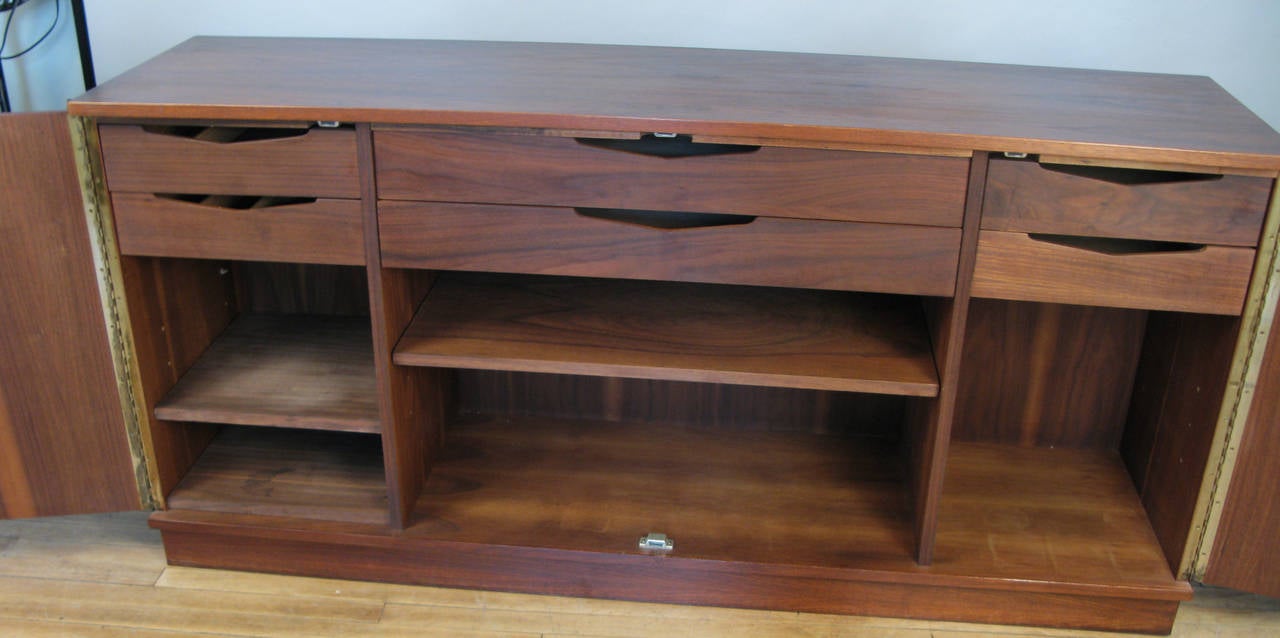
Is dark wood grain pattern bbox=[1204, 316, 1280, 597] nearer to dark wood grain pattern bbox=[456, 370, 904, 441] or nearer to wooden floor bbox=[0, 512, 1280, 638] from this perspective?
wooden floor bbox=[0, 512, 1280, 638]

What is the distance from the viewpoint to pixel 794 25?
173cm

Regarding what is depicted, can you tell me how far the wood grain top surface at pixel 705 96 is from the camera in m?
1.29

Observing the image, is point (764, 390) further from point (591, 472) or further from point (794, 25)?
point (794, 25)

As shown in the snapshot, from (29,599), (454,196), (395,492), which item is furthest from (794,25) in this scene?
(29,599)

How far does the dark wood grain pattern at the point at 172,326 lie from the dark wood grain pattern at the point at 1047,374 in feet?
3.95

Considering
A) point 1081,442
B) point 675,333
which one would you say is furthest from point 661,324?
point 1081,442

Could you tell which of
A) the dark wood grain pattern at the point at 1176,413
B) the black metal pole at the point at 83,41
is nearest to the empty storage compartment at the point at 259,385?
the black metal pole at the point at 83,41

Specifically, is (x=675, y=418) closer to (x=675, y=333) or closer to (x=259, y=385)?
(x=675, y=333)

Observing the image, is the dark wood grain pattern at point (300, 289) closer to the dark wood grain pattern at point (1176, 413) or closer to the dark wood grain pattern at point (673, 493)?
the dark wood grain pattern at point (673, 493)

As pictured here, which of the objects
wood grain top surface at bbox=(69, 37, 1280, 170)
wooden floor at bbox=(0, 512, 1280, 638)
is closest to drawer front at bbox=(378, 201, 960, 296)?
wood grain top surface at bbox=(69, 37, 1280, 170)

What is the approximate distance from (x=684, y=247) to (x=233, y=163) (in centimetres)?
57

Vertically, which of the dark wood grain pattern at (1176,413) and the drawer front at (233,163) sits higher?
the drawer front at (233,163)

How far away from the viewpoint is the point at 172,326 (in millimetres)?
1604

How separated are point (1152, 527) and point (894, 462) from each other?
390 mm
